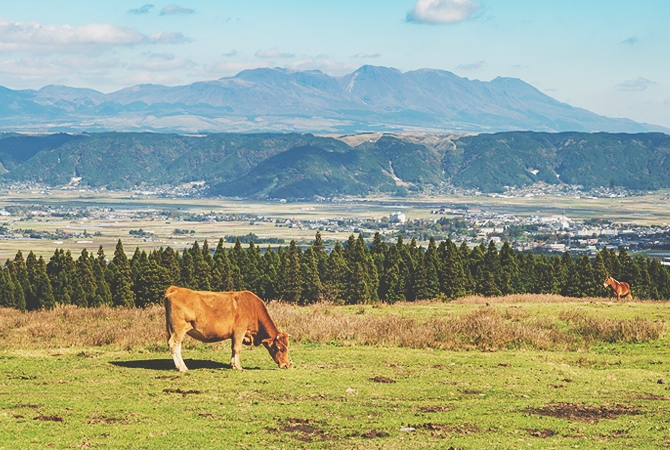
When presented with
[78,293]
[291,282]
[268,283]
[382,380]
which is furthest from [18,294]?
[382,380]

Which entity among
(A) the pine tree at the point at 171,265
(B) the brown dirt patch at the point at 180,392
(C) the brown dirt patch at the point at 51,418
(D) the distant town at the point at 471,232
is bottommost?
(D) the distant town at the point at 471,232

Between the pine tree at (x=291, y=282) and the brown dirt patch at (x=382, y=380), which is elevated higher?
the brown dirt patch at (x=382, y=380)

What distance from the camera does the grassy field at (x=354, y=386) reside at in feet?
39.6

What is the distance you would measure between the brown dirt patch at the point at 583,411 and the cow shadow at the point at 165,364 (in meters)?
6.41

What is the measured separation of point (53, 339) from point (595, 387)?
13386 mm

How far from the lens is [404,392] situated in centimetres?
1545

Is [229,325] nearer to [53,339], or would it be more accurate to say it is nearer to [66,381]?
[66,381]

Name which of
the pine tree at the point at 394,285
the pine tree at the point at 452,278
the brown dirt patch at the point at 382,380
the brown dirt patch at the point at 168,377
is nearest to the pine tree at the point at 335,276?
the pine tree at the point at 394,285

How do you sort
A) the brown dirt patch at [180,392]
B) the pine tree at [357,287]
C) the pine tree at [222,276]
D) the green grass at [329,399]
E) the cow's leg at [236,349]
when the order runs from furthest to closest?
the pine tree at [222,276], the pine tree at [357,287], the cow's leg at [236,349], the brown dirt patch at [180,392], the green grass at [329,399]

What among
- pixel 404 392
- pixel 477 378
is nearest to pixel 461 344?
pixel 477 378

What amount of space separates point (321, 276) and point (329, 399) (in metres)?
42.1

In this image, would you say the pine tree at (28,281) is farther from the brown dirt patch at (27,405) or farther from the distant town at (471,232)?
the distant town at (471,232)

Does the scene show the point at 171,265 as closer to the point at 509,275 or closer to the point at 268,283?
the point at 268,283

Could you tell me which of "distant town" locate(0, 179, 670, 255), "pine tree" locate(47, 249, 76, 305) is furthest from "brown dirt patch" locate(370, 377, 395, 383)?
"distant town" locate(0, 179, 670, 255)
